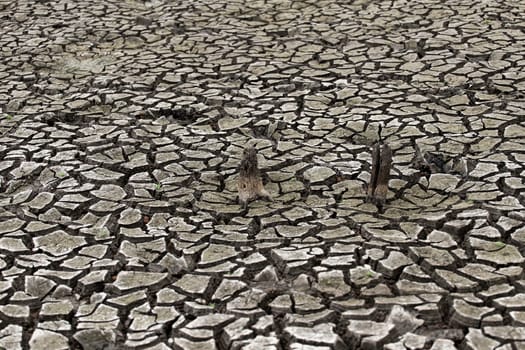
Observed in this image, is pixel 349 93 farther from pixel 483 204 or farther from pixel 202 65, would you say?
pixel 483 204

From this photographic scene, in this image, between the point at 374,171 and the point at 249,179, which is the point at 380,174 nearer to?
the point at 374,171

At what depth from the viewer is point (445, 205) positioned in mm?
3861

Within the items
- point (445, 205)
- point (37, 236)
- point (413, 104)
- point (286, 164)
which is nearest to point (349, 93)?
point (413, 104)

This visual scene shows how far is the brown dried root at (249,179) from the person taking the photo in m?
3.96

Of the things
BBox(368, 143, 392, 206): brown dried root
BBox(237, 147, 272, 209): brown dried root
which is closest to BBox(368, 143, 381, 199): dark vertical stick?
BBox(368, 143, 392, 206): brown dried root

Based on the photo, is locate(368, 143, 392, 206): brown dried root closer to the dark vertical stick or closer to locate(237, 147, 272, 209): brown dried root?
A: the dark vertical stick

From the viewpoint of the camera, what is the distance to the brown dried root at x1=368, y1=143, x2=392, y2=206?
391 cm

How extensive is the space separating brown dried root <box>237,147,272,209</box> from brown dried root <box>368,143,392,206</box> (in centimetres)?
51

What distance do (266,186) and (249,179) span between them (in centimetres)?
19

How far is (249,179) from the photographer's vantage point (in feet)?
13.0

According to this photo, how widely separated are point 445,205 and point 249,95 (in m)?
1.93

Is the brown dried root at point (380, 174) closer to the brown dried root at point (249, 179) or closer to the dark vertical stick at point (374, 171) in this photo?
the dark vertical stick at point (374, 171)

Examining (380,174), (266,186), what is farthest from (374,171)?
(266,186)

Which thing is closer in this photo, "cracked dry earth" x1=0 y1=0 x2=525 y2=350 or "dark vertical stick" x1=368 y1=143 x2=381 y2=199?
"cracked dry earth" x1=0 y1=0 x2=525 y2=350
